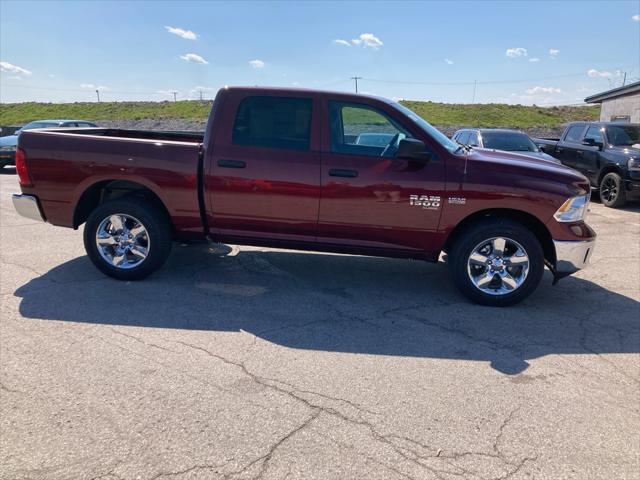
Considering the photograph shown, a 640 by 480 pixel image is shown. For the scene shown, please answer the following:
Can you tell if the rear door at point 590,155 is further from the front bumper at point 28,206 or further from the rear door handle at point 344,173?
the front bumper at point 28,206

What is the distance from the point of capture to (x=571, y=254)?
440 centimetres

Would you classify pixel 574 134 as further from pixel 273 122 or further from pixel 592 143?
pixel 273 122

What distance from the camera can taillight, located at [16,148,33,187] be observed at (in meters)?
4.84

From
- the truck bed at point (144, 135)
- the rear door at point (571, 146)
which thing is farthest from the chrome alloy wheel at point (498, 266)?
the rear door at point (571, 146)

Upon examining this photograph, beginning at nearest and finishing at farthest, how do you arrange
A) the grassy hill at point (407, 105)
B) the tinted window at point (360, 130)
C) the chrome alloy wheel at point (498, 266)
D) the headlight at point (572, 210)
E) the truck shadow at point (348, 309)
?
the truck shadow at point (348, 309) → the headlight at point (572, 210) → the chrome alloy wheel at point (498, 266) → the tinted window at point (360, 130) → the grassy hill at point (407, 105)

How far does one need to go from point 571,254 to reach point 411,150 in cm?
184

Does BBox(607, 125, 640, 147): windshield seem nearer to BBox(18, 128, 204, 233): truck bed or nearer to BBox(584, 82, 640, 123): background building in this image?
BBox(18, 128, 204, 233): truck bed

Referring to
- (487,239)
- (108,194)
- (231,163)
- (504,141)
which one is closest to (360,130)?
(231,163)

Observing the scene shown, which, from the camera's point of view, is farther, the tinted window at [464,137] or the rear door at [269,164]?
the tinted window at [464,137]

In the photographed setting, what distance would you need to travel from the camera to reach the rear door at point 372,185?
4457 mm

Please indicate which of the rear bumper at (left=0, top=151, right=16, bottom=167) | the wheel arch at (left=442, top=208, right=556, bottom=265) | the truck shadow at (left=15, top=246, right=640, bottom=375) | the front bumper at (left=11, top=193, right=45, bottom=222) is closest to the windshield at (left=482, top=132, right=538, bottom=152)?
the truck shadow at (left=15, top=246, right=640, bottom=375)

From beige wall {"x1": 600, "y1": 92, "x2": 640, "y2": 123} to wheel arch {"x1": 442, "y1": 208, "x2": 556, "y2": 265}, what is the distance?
62.9ft

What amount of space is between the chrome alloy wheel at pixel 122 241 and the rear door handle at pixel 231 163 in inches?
43.7

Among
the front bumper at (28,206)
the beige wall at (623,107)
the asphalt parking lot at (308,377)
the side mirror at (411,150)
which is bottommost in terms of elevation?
the asphalt parking lot at (308,377)
